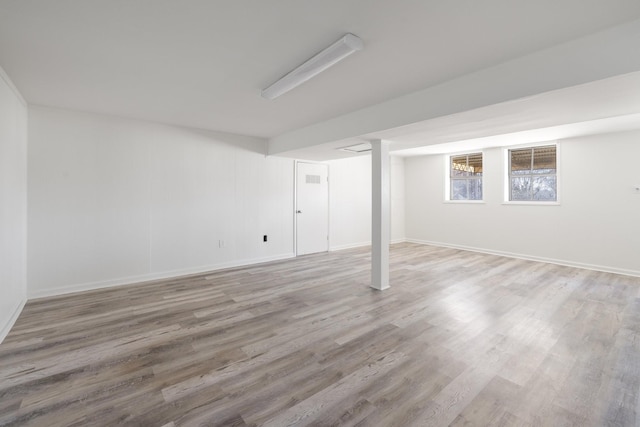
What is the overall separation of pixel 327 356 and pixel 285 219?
4093mm

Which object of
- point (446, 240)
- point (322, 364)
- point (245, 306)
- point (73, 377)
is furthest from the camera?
point (446, 240)

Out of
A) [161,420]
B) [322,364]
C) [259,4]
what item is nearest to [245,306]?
[322,364]

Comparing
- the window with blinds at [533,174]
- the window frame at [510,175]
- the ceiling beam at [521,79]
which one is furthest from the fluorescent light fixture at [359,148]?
the window with blinds at [533,174]

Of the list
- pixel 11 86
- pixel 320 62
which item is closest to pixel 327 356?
pixel 320 62

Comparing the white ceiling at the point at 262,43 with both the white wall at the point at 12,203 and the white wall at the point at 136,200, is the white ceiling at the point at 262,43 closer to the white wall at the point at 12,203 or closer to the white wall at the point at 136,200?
the white wall at the point at 12,203

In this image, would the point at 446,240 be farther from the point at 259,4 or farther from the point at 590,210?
the point at 259,4

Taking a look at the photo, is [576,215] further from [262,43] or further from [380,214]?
[262,43]

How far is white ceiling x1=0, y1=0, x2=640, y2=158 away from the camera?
1.77 meters

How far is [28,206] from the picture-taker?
11.9 feet

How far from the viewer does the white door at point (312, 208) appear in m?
6.46

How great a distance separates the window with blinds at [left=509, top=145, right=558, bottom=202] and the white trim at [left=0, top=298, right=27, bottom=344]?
341 inches

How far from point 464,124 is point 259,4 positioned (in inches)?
101

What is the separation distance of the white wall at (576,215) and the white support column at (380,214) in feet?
12.9

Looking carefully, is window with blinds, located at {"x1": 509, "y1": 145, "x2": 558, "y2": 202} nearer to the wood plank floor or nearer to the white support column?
the wood plank floor
